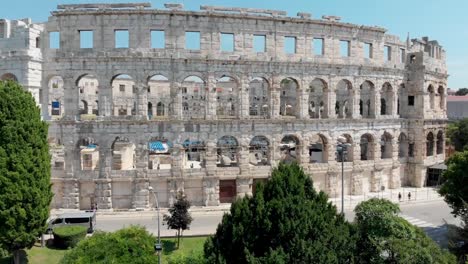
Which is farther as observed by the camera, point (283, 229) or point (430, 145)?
point (430, 145)

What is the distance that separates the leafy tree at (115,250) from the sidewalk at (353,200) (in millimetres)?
12482

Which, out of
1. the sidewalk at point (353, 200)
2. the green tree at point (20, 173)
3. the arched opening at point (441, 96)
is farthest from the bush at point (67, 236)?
the arched opening at point (441, 96)

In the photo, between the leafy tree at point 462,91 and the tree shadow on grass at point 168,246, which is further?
the leafy tree at point 462,91

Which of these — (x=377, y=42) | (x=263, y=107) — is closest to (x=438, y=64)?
(x=377, y=42)

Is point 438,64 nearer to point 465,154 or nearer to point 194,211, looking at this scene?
point 465,154

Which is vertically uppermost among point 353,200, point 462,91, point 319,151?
point 462,91

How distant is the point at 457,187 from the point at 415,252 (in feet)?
38.2

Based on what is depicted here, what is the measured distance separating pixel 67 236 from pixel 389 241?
1715cm

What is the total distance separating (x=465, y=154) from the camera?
26.3m

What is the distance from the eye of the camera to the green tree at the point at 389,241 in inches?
631

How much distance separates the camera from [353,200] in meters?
34.3

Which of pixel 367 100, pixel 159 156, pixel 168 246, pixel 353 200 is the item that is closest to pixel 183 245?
pixel 168 246

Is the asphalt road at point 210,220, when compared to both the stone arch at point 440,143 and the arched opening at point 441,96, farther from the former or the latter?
the arched opening at point 441,96

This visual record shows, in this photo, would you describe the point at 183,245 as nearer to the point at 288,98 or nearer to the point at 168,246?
the point at 168,246
